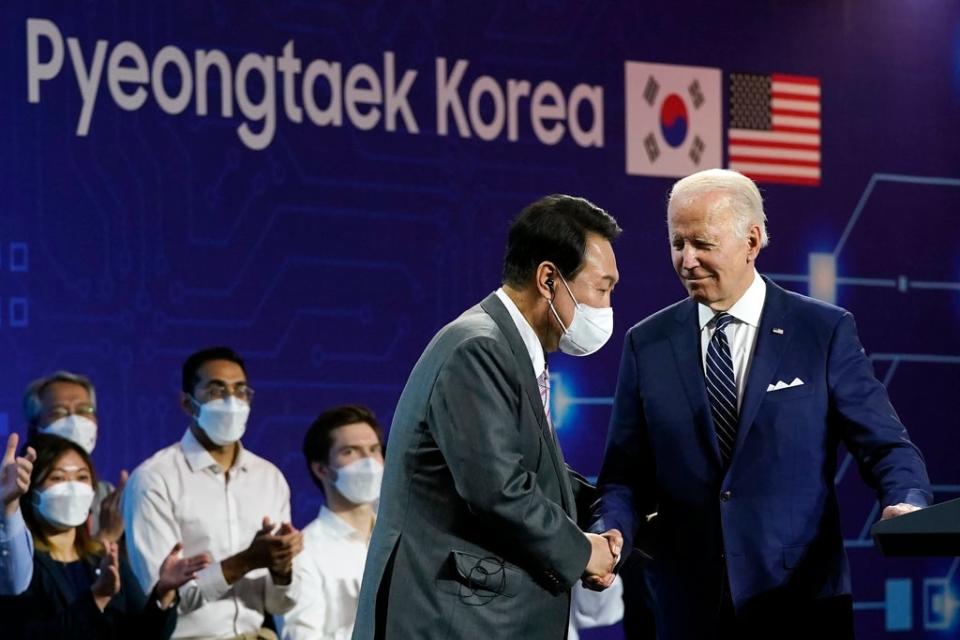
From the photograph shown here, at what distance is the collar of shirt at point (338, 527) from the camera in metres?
5.07

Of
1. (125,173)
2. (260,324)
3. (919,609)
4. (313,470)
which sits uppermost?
(125,173)

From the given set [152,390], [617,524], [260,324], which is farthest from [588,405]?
[617,524]

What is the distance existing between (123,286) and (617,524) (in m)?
3.08

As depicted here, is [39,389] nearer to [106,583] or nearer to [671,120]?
[106,583]

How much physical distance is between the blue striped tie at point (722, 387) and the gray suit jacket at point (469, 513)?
A: 53cm

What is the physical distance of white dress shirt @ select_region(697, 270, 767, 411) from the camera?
3256mm

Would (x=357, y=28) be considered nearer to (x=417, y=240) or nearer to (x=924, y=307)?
(x=417, y=240)

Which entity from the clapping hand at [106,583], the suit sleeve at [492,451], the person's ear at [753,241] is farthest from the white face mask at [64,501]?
the person's ear at [753,241]

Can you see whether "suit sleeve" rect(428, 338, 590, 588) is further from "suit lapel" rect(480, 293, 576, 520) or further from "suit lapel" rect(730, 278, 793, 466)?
"suit lapel" rect(730, 278, 793, 466)

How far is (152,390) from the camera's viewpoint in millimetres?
→ 5711

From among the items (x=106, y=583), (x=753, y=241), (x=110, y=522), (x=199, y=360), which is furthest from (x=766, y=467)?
(x=110, y=522)

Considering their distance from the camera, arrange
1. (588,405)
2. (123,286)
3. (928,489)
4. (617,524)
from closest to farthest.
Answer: (928,489), (617,524), (123,286), (588,405)

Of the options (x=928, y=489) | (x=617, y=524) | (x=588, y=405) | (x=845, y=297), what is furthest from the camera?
(x=845, y=297)

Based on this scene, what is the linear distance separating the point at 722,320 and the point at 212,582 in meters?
2.23
